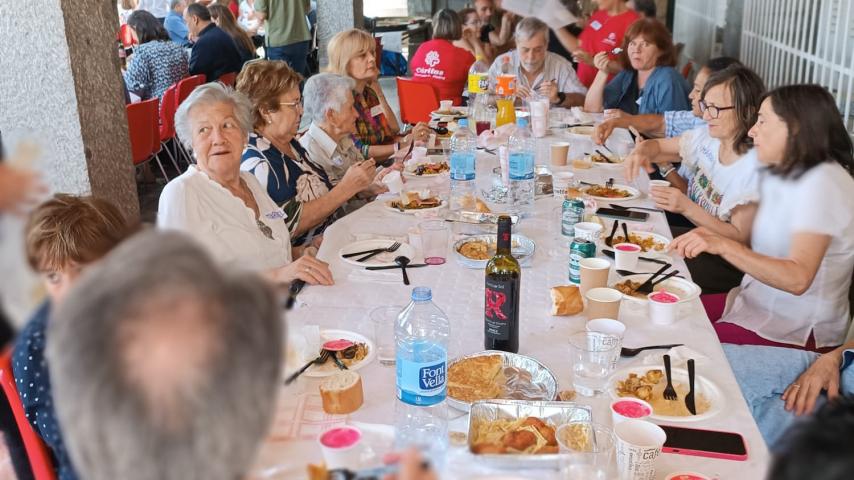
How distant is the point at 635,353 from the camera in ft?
6.31

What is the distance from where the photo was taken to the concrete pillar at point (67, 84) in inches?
117

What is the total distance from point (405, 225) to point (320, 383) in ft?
4.42

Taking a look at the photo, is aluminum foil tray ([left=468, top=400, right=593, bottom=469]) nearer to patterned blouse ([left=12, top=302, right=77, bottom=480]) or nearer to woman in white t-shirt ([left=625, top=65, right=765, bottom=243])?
patterned blouse ([left=12, top=302, right=77, bottom=480])

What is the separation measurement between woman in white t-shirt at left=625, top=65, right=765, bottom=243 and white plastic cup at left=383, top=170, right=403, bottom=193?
1.04 m

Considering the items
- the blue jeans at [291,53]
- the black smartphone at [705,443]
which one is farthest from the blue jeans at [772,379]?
the blue jeans at [291,53]

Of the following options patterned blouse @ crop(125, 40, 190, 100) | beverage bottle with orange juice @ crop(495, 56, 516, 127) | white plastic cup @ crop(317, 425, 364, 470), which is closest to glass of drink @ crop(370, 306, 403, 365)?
white plastic cup @ crop(317, 425, 364, 470)

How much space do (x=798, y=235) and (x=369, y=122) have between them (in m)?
2.85

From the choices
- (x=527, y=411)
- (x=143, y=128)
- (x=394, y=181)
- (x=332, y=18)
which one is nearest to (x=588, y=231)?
(x=394, y=181)

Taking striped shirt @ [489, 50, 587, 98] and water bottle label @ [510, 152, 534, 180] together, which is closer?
water bottle label @ [510, 152, 534, 180]

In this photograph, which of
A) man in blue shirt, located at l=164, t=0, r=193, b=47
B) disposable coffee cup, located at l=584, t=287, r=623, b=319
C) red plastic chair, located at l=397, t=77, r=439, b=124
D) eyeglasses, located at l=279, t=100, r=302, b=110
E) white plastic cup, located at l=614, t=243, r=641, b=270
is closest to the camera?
disposable coffee cup, located at l=584, t=287, r=623, b=319

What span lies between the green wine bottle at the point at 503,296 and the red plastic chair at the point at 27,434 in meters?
1.12

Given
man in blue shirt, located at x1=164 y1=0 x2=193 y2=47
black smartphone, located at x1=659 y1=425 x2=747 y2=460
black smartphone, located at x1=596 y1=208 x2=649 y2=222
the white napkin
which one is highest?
man in blue shirt, located at x1=164 y1=0 x2=193 y2=47

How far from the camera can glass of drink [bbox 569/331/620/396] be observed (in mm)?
1760

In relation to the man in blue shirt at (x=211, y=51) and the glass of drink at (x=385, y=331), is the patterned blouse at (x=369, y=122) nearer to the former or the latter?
the glass of drink at (x=385, y=331)
